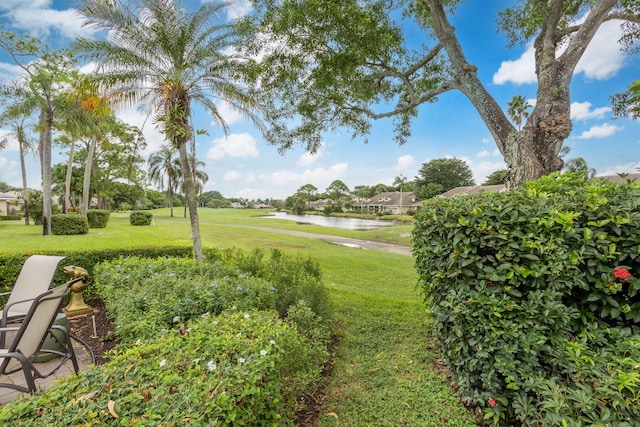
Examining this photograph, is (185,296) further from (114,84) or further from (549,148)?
(114,84)

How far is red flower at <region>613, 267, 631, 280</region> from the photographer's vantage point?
185cm

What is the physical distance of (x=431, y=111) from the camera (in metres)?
8.36

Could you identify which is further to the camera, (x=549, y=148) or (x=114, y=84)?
(x=114, y=84)

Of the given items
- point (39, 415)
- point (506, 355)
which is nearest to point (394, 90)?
point (506, 355)

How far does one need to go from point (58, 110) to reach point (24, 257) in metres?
13.6

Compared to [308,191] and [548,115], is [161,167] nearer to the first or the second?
[548,115]

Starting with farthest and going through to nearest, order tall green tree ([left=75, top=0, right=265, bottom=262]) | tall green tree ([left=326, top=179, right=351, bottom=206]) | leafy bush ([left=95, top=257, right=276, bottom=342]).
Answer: tall green tree ([left=326, top=179, right=351, bottom=206]) → tall green tree ([left=75, top=0, right=265, bottom=262]) → leafy bush ([left=95, top=257, right=276, bottom=342])

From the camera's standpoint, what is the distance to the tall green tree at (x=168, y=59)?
6.39 m

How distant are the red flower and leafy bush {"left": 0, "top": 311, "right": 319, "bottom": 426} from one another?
96.0 inches

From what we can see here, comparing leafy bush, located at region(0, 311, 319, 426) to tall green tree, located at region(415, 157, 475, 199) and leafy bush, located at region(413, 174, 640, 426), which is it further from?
tall green tree, located at region(415, 157, 475, 199)

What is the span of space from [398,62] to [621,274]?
→ 6125 mm

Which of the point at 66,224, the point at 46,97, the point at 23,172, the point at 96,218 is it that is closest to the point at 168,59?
the point at 46,97

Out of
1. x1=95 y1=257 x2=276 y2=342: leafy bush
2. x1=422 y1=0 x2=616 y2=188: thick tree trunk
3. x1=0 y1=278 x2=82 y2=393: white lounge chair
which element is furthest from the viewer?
x1=422 y1=0 x2=616 y2=188: thick tree trunk

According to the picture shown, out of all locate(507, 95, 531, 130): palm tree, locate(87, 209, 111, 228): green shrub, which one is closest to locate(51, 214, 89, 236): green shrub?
locate(87, 209, 111, 228): green shrub
